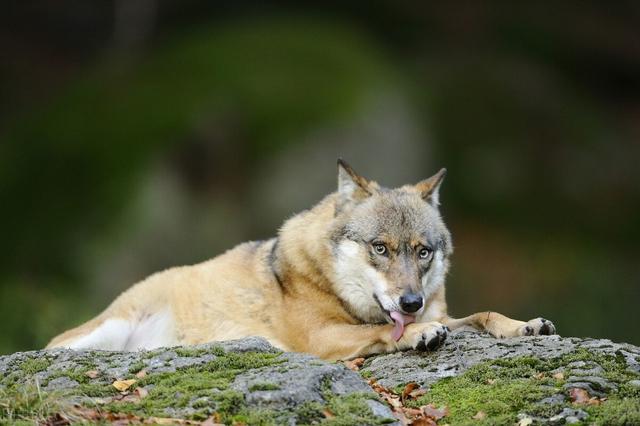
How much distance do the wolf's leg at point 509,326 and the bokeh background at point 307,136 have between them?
7.25 m

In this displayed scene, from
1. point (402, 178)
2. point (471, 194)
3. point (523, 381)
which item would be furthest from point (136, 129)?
point (523, 381)

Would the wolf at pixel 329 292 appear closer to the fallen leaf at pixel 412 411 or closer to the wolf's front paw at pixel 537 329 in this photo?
the wolf's front paw at pixel 537 329

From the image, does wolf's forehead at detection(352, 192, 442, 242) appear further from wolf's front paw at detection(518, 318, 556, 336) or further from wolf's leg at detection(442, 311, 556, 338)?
wolf's front paw at detection(518, 318, 556, 336)

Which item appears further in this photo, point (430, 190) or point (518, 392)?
point (430, 190)

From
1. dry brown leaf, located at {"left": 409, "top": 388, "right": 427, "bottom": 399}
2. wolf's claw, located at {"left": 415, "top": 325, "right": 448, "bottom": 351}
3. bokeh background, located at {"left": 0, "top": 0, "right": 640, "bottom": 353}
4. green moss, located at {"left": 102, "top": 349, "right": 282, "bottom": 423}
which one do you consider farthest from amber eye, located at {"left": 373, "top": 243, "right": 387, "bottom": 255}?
bokeh background, located at {"left": 0, "top": 0, "right": 640, "bottom": 353}

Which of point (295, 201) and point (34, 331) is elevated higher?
point (295, 201)

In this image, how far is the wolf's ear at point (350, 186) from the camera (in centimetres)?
927

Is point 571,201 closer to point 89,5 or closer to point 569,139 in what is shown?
point 569,139

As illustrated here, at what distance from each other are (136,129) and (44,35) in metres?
7.63

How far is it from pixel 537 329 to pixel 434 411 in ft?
5.88

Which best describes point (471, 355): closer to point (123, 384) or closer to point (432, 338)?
point (432, 338)

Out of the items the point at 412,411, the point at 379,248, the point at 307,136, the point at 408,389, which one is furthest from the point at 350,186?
the point at 307,136

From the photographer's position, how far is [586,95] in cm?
2416

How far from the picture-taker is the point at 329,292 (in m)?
9.04
